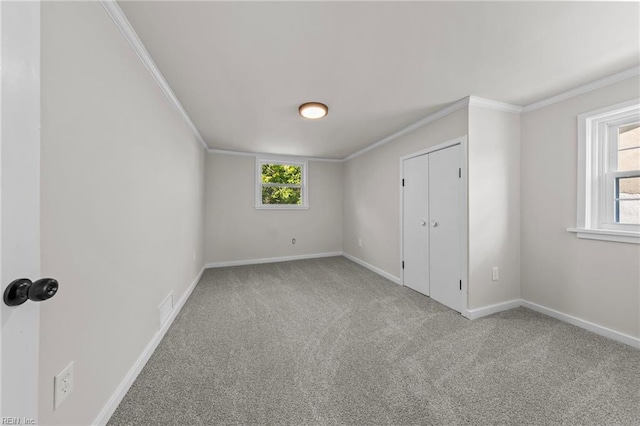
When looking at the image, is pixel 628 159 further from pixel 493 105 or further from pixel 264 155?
pixel 264 155

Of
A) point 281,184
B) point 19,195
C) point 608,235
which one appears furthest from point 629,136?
point 281,184

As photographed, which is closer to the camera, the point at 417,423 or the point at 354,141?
the point at 417,423

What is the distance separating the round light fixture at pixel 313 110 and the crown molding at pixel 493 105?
144 cm

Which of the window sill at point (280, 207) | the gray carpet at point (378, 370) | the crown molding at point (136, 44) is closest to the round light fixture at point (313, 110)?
the crown molding at point (136, 44)

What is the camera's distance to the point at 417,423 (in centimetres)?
125

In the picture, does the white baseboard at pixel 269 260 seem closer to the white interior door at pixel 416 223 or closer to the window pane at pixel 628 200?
the white interior door at pixel 416 223

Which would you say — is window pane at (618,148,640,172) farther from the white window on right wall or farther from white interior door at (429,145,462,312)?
white interior door at (429,145,462,312)

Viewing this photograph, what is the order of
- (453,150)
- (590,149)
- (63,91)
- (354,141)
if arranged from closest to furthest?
(63,91) → (590,149) → (453,150) → (354,141)

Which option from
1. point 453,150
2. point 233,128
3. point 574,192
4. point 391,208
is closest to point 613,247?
point 574,192

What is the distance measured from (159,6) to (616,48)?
9.50ft

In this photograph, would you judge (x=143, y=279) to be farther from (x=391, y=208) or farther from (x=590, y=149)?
(x=590, y=149)

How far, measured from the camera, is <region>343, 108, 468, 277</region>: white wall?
9.05ft

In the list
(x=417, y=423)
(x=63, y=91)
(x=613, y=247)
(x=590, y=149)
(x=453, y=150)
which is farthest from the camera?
(x=453, y=150)

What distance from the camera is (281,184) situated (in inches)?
193
